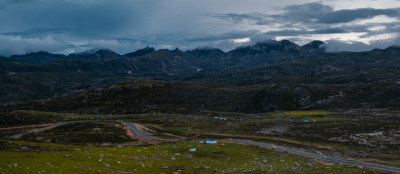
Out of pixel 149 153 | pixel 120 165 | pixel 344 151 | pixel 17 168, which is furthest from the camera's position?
pixel 344 151

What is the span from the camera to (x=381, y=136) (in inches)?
3578

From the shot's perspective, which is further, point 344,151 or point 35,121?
point 35,121

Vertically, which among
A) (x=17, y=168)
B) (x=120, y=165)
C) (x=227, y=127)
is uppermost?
(x=17, y=168)

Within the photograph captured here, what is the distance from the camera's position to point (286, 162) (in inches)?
2309

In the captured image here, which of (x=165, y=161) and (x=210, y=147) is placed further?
(x=210, y=147)

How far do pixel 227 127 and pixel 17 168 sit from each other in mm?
89758

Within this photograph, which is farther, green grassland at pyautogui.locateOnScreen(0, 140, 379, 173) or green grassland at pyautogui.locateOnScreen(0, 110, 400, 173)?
green grassland at pyautogui.locateOnScreen(0, 110, 400, 173)

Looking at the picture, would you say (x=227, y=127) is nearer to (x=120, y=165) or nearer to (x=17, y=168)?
(x=120, y=165)

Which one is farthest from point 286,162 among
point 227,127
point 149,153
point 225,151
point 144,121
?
point 144,121

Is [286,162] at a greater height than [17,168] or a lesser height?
lesser

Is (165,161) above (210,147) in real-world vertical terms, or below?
above

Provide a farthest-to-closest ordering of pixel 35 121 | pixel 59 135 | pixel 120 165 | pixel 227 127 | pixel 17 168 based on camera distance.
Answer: pixel 35 121
pixel 227 127
pixel 59 135
pixel 120 165
pixel 17 168

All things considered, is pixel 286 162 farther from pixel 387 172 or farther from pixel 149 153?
pixel 149 153

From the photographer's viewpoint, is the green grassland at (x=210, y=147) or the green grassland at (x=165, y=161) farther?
the green grassland at (x=210, y=147)
